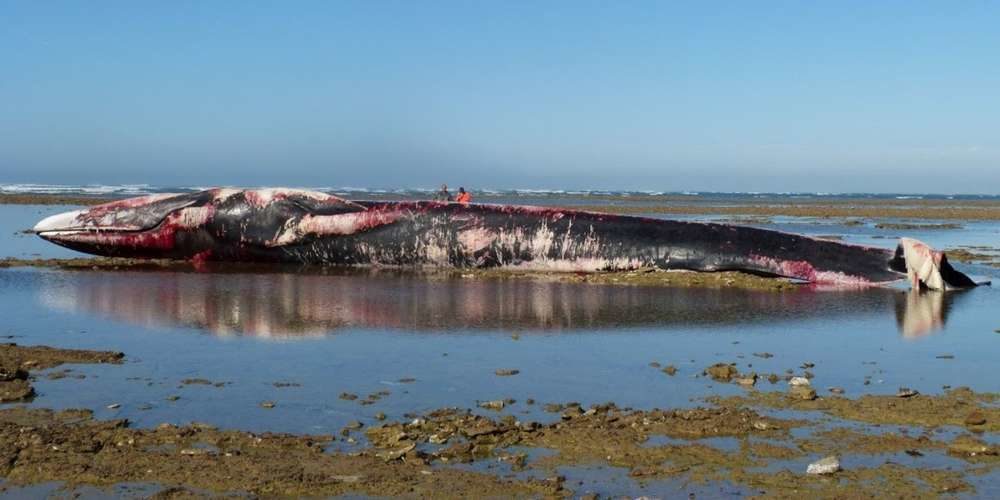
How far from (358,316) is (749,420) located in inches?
202

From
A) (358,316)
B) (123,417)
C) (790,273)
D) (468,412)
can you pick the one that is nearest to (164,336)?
(358,316)

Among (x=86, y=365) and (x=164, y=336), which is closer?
(x=86, y=365)

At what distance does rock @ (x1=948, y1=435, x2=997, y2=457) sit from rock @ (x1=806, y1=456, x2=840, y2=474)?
81cm

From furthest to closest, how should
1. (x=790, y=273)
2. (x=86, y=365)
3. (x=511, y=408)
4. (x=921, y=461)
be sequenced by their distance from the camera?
1. (x=790, y=273)
2. (x=86, y=365)
3. (x=511, y=408)
4. (x=921, y=461)

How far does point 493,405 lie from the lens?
655cm

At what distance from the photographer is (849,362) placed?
8.34 m

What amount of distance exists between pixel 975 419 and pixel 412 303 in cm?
659

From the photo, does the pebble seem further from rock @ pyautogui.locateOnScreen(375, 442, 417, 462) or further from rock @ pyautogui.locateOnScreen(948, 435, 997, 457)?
rock @ pyautogui.locateOnScreen(375, 442, 417, 462)

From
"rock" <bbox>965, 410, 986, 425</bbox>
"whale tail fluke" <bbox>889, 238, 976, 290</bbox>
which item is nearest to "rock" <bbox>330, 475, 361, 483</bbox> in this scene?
"rock" <bbox>965, 410, 986, 425</bbox>

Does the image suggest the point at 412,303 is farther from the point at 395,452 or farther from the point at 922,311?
the point at 395,452

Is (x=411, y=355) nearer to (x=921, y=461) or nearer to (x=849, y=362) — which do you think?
(x=849, y=362)

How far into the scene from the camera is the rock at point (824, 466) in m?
5.20

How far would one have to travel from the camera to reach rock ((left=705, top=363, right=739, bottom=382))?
7.60 meters

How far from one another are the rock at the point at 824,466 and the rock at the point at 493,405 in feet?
6.63
